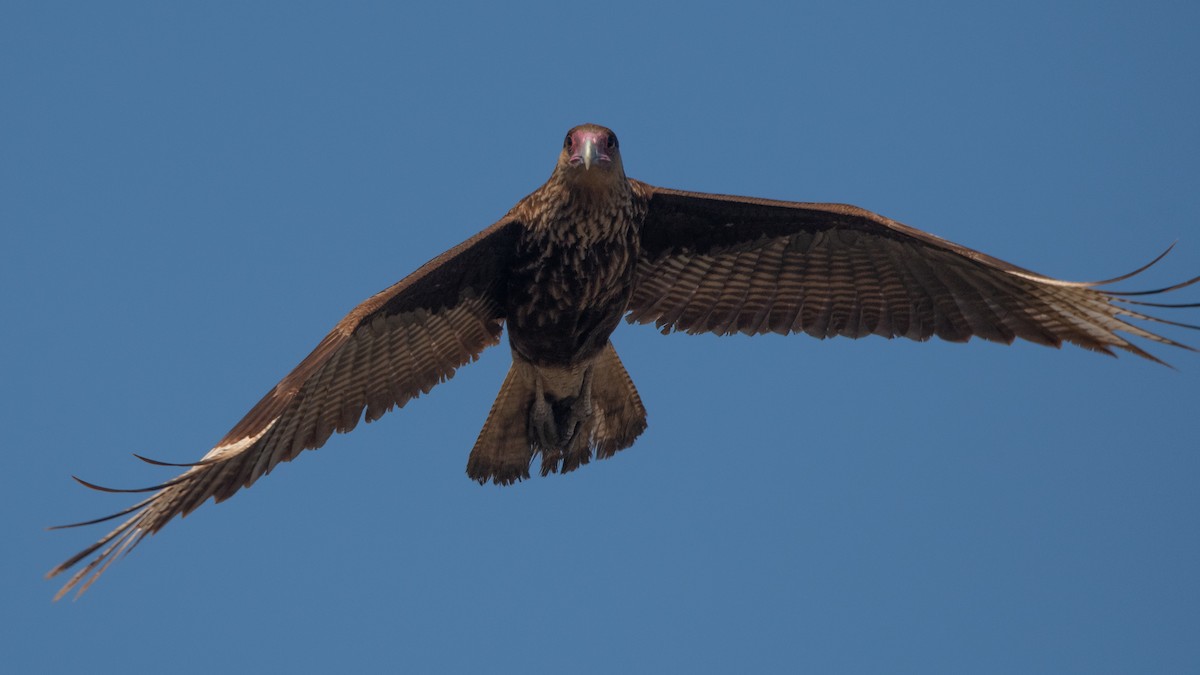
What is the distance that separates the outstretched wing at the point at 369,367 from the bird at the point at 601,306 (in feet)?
0.03

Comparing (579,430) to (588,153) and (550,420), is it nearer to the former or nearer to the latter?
(550,420)

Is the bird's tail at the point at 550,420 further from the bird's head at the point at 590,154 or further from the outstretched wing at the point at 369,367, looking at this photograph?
the bird's head at the point at 590,154

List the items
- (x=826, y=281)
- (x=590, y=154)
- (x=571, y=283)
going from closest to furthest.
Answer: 1. (x=590, y=154)
2. (x=571, y=283)
3. (x=826, y=281)

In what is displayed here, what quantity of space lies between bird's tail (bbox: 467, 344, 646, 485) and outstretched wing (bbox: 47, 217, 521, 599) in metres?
0.41

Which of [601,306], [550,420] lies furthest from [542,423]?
[601,306]

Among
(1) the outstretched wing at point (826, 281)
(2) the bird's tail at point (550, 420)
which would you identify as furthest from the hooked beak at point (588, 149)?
(2) the bird's tail at point (550, 420)

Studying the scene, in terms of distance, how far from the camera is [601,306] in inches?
376

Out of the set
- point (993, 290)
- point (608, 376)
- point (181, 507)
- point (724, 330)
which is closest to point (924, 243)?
point (993, 290)

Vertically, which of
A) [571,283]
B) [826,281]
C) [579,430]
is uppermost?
[826,281]

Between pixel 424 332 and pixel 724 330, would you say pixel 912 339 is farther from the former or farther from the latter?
pixel 424 332

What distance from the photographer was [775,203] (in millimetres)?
9609

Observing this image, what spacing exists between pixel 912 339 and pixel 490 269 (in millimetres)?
2413

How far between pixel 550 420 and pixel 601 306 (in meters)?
0.87

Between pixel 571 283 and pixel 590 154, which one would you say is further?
pixel 571 283
